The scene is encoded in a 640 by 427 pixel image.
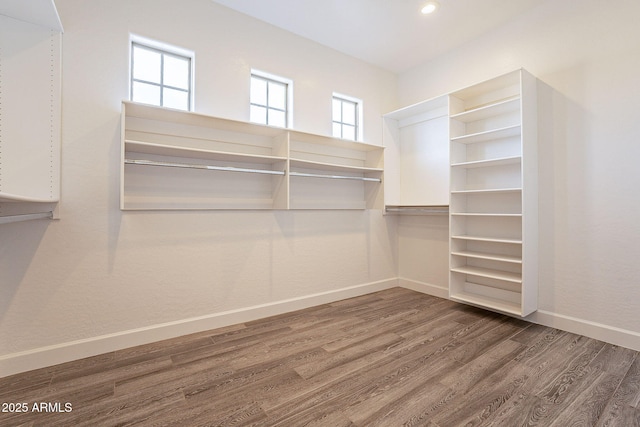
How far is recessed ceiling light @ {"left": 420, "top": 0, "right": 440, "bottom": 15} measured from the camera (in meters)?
2.69

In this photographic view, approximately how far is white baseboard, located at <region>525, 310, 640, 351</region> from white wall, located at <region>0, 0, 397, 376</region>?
2.02 metres

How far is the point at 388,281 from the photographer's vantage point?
3.93 metres

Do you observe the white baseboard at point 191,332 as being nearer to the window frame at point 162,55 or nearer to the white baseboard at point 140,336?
the white baseboard at point 140,336

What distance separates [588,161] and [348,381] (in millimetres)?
2666

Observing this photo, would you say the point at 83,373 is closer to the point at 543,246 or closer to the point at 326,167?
the point at 326,167

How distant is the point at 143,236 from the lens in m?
2.36

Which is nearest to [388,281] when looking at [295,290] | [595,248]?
[295,290]

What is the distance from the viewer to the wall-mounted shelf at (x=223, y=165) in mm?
2324

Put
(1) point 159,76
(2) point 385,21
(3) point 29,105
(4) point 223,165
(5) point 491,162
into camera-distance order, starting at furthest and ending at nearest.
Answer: (2) point 385,21
(5) point 491,162
(4) point 223,165
(1) point 159,76
(3) point 29,105

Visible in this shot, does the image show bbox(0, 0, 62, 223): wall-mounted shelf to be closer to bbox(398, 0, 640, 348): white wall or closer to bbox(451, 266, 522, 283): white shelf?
bbox(451, 266, 522, 283): white shelf

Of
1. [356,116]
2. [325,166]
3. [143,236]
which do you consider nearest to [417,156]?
[356,116]

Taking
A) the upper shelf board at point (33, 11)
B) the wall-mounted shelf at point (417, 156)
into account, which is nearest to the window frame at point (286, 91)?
the wall-mounted shelf at point (417, 156)

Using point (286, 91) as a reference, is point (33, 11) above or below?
below

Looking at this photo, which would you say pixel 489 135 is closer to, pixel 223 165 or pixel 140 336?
pixel 223 165
